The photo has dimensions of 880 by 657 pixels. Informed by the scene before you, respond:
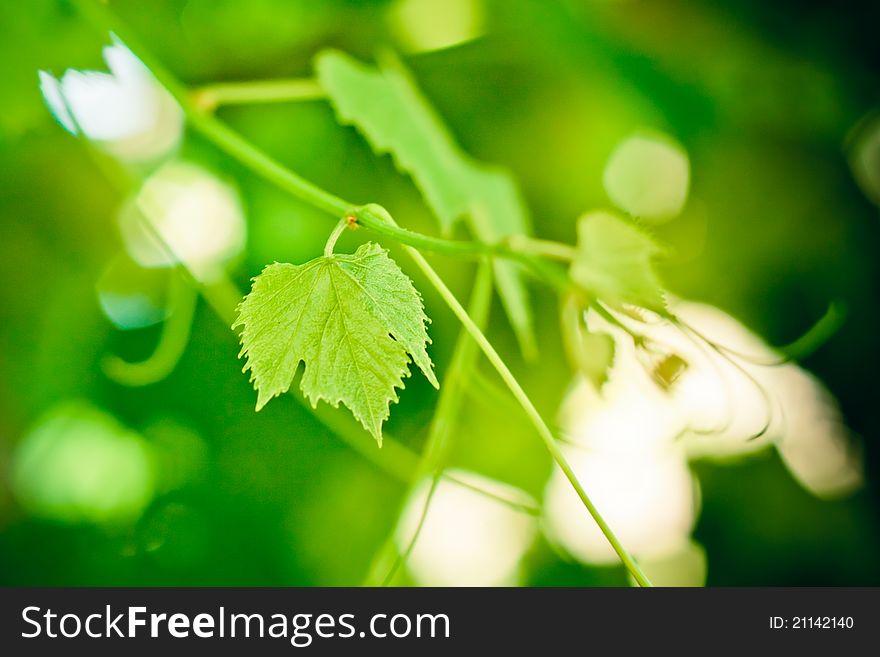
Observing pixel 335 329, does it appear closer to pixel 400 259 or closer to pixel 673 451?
pixel 400 259

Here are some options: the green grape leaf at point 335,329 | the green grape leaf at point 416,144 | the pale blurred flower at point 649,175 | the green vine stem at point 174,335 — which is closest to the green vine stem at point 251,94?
the green grape leaf at point 416,144

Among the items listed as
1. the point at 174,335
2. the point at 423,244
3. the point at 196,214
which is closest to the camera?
the point at 423,244

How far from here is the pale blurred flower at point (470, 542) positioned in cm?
82

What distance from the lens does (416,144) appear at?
0.44 meters

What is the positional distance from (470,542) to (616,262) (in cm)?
70

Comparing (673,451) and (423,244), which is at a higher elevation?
(673,451)

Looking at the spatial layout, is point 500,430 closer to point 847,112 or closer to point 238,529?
point 238,529

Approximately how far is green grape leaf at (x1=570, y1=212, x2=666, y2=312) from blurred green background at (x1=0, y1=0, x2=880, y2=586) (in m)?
0.40

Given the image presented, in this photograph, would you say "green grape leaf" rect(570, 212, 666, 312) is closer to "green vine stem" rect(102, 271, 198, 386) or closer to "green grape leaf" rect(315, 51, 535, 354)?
"green grape leaf" rect(315, 51, 535, 354)

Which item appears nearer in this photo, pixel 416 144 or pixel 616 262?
pixel 616 262

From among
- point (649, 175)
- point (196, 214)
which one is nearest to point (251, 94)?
point (196, 214)

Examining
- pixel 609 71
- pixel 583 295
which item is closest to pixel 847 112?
pixel 609 71

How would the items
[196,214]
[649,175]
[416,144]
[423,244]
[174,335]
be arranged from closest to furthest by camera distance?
[423,244] < [416,144] < [174,335] < [196,214] < [649,175]
